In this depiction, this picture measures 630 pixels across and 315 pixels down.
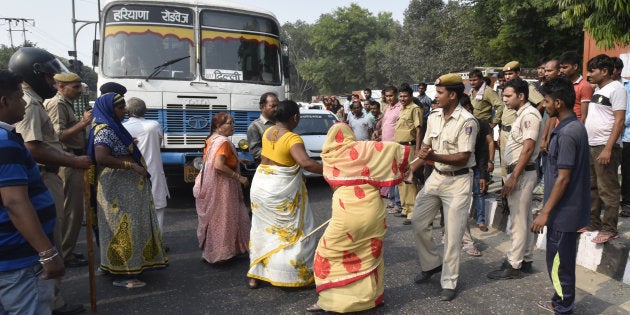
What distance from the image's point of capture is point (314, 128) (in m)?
9.65

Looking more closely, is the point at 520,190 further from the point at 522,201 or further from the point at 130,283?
the point at 130,283

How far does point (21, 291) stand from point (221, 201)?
91.8 inches

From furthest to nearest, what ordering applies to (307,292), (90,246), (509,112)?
(509,112) < (307,292) < (90,246)

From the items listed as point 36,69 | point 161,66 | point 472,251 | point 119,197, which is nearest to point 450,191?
point 472,251

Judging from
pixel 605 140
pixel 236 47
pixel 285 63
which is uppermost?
pixel 236 47

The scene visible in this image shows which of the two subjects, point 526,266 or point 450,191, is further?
point 526,266

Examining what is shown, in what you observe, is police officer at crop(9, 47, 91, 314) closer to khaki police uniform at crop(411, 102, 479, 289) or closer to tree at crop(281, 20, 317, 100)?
khaki police uniform at crop(411, 102, 479, 289)

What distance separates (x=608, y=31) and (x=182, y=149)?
6.26 metres

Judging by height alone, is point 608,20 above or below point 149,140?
above

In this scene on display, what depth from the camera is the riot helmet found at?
3684 millimetres

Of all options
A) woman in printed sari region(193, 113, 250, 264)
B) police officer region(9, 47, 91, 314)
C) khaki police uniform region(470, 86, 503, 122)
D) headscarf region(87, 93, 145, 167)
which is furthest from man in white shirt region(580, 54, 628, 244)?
police officer region(9, 47, 91, 314)

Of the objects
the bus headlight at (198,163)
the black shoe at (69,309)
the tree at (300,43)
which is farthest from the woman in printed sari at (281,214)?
the tree at (300,43)

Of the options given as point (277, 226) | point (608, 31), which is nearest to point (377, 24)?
point (608, 31)

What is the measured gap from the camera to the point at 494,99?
239 inches
